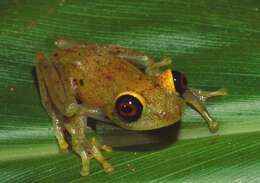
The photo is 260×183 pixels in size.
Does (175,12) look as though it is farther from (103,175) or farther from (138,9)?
(103,175)

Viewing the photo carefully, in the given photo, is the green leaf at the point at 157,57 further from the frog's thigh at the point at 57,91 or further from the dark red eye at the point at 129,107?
the dark red eye at the point at 129,107

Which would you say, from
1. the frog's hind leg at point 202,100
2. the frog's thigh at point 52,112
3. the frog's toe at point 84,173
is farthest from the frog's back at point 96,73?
the frog's toe at point 84,173

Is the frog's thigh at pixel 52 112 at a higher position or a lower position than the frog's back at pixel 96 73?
lower

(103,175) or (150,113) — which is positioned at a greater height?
(150,113)

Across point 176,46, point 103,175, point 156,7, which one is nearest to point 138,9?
point 156,7

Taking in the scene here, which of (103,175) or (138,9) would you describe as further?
(138,9)

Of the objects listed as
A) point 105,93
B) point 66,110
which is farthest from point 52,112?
point 105,93

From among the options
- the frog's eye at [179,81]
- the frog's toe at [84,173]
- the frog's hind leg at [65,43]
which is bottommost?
the frog's toe at [84,173]
